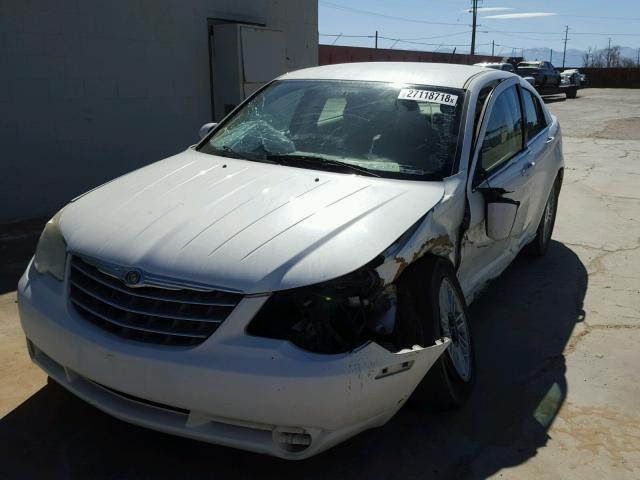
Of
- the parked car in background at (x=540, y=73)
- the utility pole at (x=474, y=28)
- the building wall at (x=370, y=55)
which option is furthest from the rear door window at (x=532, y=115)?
the utility pole at (x=474, y=28)

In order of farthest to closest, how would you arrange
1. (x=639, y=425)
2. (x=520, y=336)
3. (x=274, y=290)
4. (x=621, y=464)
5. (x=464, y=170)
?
(x=520, y=336)
(x=464, y=170)
(x=639, y=425)
(x=621, y=464)
(x=274, y=290)

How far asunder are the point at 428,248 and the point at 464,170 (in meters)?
0.69

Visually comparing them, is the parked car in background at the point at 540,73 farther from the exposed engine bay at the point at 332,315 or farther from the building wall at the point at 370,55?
the exposed engine bay at the point at 332,315

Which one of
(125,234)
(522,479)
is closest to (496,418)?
(522,479)

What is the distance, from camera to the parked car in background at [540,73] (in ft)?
91.6

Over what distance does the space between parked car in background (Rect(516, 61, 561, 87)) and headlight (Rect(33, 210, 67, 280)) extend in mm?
27478

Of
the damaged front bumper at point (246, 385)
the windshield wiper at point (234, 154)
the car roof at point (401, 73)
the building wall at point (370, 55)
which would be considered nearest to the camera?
the damaged front bumper at point (246, 385)

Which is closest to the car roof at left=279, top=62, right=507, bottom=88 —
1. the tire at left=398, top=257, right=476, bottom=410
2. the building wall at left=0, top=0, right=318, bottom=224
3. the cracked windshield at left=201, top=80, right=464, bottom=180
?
the cracked windshield at left=201, top=80, right=464, bottom=180

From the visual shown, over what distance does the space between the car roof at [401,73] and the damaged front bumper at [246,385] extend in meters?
1.96

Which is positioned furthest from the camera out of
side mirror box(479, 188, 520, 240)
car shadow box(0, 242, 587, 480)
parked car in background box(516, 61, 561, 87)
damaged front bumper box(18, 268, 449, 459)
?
parked car in background box(516, 61, 561, 87)

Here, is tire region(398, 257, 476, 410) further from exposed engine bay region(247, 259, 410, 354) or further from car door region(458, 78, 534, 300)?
car door region(458, 78, 534, 300)

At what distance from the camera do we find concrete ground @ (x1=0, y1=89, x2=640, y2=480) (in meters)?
2.68

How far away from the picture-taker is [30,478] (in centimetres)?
257

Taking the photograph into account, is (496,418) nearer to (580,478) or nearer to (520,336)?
(580,478)
